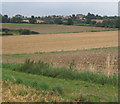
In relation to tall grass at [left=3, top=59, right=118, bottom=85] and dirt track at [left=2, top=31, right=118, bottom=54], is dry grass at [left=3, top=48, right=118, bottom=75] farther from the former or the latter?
dirt track at [left=2, top=31, right=118, bottom=54]

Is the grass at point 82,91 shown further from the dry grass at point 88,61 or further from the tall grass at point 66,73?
the dry grass at point 88,61

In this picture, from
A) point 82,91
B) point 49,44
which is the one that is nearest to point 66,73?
point 82,91

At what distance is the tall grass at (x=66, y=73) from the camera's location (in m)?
10.4

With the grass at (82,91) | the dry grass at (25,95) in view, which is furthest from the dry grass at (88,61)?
the dry grass at (25,95)

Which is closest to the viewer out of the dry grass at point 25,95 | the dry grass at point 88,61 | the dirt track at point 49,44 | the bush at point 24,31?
the dry grass at point 25,95

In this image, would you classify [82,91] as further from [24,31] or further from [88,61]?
[24,31]

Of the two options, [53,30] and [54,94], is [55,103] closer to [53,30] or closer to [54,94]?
[54,94]

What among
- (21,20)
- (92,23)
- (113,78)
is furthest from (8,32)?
(113,78)

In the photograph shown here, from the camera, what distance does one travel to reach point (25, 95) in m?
7.49

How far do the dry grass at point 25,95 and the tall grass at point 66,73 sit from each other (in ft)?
10.9

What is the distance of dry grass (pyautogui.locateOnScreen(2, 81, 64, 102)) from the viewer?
22.7 feet

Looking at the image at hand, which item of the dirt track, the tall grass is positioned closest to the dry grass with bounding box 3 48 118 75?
the tall grass

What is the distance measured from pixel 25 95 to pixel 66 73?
15.1 feet

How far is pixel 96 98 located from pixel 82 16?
328 ft
